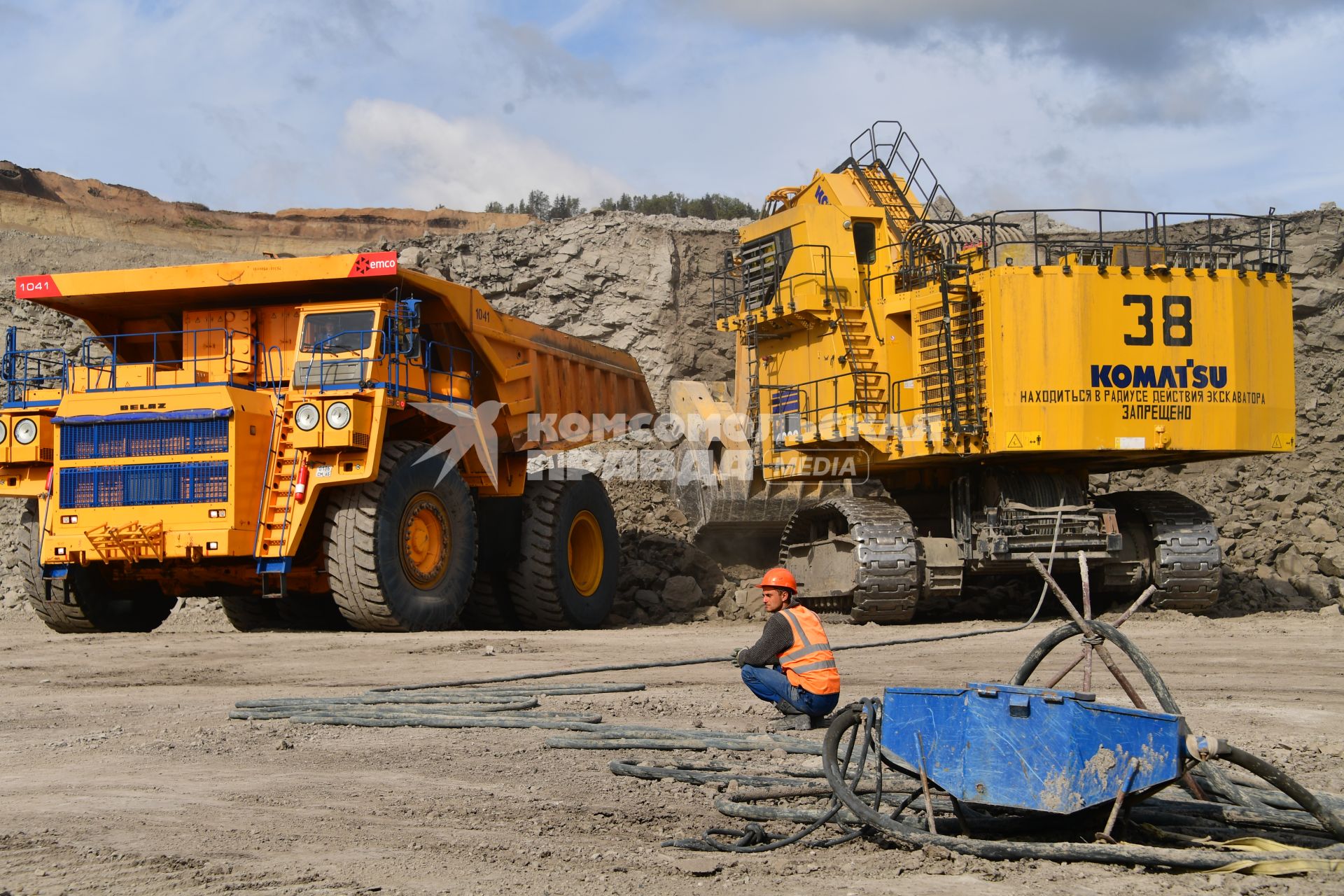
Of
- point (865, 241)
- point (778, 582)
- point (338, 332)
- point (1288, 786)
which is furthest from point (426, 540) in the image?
point (1288, 786)

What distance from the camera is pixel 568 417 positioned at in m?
16.1

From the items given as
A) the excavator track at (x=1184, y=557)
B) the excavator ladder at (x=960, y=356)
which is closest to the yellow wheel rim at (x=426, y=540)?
the excavator ladder at (x=960, y=356)

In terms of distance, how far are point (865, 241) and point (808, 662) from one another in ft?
31.4

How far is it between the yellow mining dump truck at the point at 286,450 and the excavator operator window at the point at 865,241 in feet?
12.8

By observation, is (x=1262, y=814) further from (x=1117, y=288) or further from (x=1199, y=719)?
(x=1117, y=288)

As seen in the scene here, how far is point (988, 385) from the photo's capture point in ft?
45.2

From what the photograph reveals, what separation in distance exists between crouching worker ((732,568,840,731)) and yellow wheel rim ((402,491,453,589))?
19.2ft

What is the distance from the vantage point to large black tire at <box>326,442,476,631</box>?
1219 cm

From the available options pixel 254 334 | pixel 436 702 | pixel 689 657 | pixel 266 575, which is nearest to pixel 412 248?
pixel 254 334

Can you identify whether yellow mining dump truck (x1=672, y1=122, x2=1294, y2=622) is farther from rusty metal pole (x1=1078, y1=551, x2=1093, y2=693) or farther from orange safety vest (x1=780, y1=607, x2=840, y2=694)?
rusty metal pole (x1=1078, y1=551, x2=1093, y2=693)

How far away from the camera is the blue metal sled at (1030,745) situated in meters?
4.57

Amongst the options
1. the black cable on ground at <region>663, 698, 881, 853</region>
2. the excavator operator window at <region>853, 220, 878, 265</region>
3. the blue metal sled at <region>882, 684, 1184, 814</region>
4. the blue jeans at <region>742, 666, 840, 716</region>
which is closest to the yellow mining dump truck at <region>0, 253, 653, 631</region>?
the excavator operator window at <region>853, 220, 878, 265</region>

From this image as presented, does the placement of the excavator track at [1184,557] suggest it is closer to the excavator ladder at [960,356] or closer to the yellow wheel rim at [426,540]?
the excavator ladder at [960,356]

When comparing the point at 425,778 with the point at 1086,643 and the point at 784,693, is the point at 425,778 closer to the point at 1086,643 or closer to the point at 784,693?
the point at 784,693
